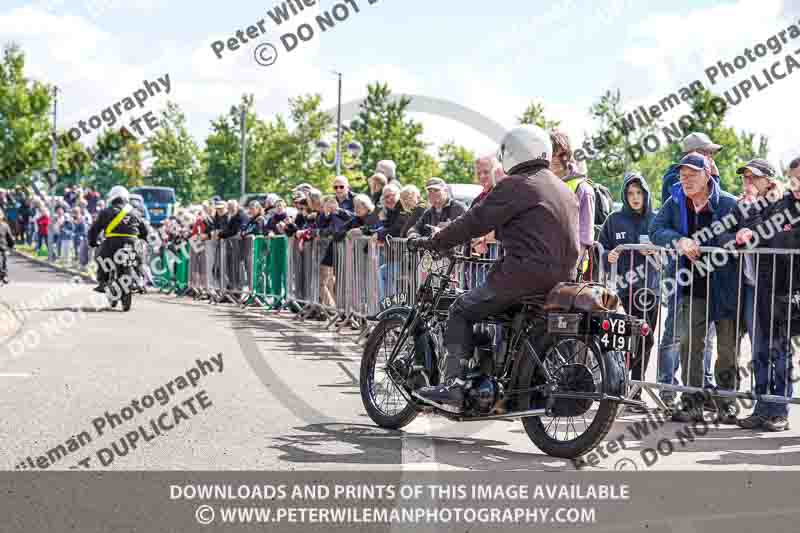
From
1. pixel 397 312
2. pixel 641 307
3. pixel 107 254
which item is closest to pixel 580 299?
pixel 397 312

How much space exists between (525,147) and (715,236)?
2.35 meters

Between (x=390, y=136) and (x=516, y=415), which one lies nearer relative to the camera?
(x=516, y=415)

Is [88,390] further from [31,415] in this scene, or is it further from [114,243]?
[114,243]

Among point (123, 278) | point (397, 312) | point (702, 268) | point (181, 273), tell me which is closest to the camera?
point (397, 312)

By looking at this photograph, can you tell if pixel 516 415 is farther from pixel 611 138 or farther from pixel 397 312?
pixel 611 138

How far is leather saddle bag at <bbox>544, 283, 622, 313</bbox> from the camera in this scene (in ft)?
21.1

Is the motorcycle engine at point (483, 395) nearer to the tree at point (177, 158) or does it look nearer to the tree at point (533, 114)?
the tree at point (533, 114)

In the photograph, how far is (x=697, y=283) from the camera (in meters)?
8.54

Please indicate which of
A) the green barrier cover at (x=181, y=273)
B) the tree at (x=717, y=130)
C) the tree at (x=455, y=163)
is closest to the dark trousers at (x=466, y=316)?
the green barrier cover at (x=181, y=273)

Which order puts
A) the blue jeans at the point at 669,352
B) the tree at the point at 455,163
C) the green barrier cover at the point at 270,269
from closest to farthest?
the blue jeans at the point at 669,352 → the green barrier cover at the point at 270,269 → the tree at the point at 455,163

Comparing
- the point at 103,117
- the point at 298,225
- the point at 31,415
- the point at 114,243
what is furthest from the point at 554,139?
the point at 103,117

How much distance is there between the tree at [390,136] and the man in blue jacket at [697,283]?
5707 centimetres

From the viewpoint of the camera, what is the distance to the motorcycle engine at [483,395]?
6836 millimetres

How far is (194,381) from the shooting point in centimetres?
973
